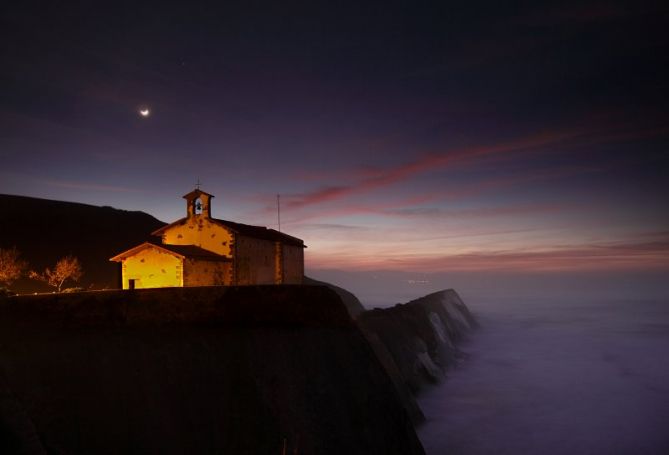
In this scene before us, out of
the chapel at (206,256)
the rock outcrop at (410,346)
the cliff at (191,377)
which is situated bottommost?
the rock outcrop at (410,346)

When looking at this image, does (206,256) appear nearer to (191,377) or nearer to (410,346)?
(191,377)

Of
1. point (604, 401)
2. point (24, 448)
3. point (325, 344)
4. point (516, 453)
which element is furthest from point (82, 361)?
point (604, 401)

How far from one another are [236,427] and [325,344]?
4634 millimetres

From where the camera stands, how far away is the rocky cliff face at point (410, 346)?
29323 mm

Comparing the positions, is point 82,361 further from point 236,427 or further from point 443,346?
point 443,346

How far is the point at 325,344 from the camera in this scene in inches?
630

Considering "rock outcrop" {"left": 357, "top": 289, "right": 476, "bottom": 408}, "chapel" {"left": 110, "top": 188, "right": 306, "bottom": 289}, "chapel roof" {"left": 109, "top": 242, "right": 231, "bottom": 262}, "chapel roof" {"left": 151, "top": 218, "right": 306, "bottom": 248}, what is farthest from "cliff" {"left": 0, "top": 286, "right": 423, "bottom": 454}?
"chapel roof" {"left": 151, "top": 218, "right": 306, "bottom": 248}

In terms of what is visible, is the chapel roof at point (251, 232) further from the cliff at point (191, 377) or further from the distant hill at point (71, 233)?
the distant hill at point (71, 233)

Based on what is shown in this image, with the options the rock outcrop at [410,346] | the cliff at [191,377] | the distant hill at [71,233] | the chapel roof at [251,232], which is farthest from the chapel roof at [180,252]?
the distant hill at [71,233]

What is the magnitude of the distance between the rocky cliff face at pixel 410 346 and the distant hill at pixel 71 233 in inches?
1343

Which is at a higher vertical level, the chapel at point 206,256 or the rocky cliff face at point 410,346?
the chapel at point 206,256

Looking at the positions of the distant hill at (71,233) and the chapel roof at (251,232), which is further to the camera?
the distant hill at (71,233)

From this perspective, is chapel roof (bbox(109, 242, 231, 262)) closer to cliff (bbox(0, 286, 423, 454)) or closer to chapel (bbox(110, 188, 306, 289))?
chapel (bbox(110, 188, 306, 289))

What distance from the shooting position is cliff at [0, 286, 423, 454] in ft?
37.2
